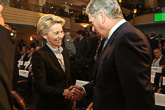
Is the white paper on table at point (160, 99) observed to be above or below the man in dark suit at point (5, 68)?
below

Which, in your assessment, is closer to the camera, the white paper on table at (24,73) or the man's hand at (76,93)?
the man's hand at (76,93)

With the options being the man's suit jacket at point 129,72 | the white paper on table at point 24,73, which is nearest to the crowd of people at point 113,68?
the man's suit jacket at point 129,72

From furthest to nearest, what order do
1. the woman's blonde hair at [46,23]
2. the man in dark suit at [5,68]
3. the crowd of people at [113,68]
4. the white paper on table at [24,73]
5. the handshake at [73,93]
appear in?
the white paper on table at [24,73] < the woman's blonde hair at [46,23] < the handshake at [73,93] < the crowd of people at [113,68] < the man in dark suit at [5,68]

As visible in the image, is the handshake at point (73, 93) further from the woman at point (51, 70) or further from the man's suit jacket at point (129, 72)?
the man's suit jacket at point (129, 72)

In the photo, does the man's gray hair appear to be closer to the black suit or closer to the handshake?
the black suit

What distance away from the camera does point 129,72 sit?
85 centimetres

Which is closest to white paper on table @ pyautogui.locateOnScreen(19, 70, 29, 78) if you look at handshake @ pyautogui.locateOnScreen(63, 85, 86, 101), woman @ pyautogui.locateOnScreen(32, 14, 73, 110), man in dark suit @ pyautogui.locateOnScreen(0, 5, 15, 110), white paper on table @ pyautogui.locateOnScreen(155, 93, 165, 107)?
woman @ pyautogui.locateOnScreen(32, 14, 73, 110)

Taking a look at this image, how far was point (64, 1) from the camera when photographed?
18.2 m

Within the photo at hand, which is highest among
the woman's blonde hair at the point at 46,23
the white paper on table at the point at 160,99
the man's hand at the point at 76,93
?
the woman's blonde hair at the point at 46,23

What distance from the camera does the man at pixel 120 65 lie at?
2.80 feet

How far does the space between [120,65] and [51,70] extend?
90 cm

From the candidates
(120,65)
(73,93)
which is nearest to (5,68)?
(120,65)

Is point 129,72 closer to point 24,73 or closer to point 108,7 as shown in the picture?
point 108,7

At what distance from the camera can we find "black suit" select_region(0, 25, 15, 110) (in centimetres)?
55
